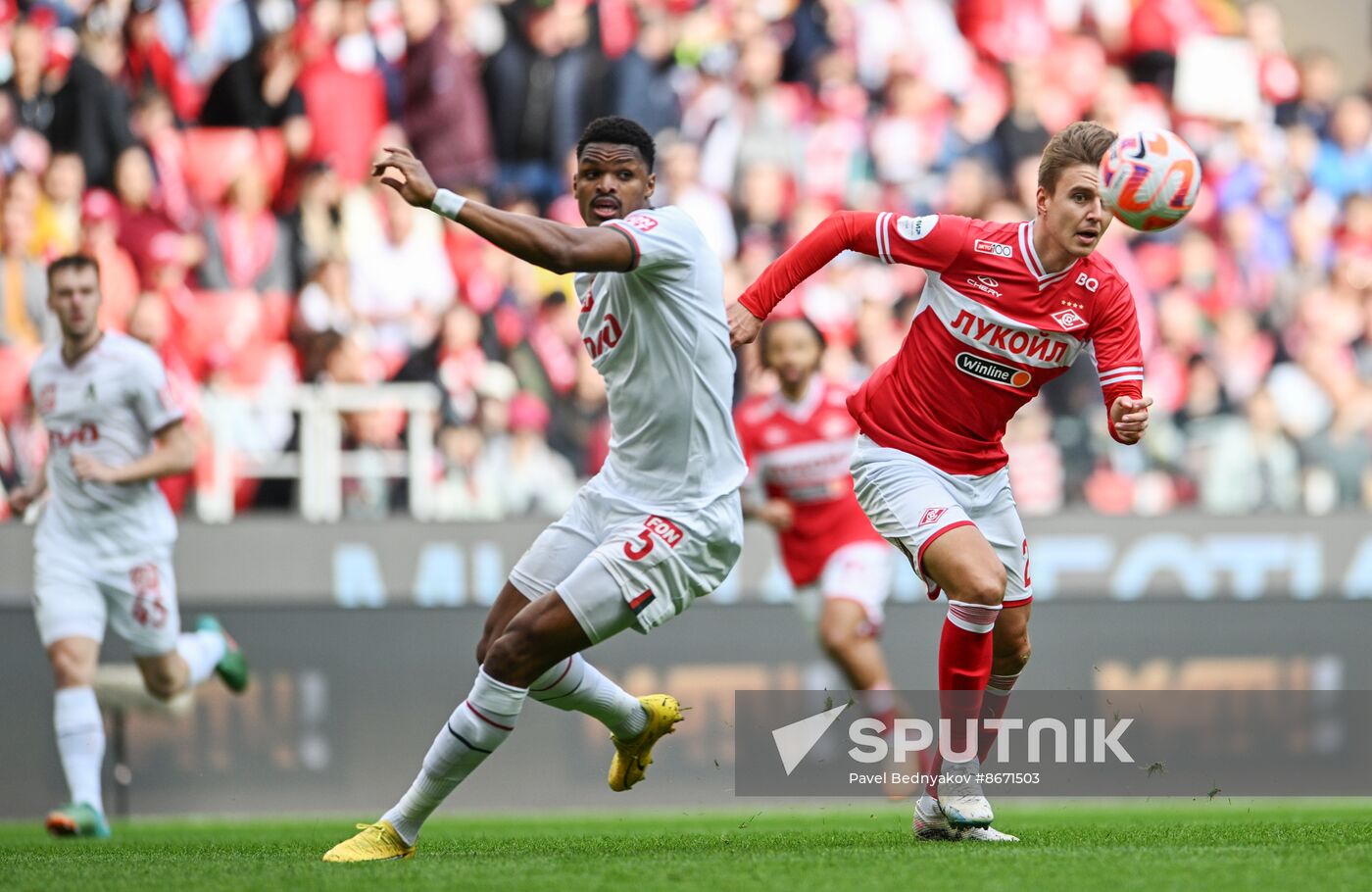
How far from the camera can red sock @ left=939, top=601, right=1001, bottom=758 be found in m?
6.54

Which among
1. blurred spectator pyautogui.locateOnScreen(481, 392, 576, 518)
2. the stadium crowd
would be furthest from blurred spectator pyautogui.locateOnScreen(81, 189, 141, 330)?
blurred spectator pyautogui.locateOnScreen(481, 392, 576, 518)

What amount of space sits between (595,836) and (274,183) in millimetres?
7881

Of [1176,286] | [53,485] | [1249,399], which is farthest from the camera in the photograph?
[1176,286]

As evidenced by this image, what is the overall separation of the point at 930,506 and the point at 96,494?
4642 millimetres

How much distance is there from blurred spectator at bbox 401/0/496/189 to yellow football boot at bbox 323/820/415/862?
901cm

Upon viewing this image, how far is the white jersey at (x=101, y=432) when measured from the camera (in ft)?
30.0

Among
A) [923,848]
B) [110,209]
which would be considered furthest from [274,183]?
[923,848]

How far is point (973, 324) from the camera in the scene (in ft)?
22.1

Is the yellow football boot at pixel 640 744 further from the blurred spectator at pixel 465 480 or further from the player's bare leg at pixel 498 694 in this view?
the blurred spectator at pixel 465 480

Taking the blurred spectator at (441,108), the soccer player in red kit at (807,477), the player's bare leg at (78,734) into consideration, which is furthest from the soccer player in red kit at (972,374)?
the blurred spectator at (441,108)

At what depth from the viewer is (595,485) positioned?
6.68 metres

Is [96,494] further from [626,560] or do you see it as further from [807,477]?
[626,560]

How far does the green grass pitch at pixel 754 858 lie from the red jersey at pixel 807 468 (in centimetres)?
169

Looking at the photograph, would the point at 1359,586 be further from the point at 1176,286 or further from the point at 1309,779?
the point at 1176,286
